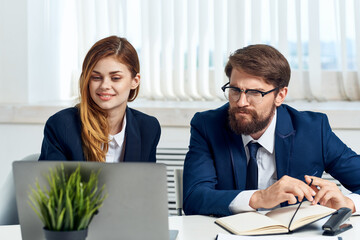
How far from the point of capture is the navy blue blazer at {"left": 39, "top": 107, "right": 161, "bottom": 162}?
2.29 m

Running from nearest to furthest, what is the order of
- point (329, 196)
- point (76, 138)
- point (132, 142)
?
point (329, 196), point (76, 138), point (132, 142)

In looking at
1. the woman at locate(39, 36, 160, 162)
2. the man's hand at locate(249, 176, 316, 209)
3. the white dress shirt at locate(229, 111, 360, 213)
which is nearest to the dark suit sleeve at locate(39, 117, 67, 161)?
the woman at locate(39, 36, 160, 162)

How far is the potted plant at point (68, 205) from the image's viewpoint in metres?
1.25

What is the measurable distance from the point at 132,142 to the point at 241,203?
0.71 meters

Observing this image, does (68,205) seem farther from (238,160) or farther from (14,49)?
(14,49)

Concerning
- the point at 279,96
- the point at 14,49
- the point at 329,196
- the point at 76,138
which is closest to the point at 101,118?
the point at 76,138

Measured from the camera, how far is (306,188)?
1.78m

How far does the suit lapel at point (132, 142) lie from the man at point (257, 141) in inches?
10.7

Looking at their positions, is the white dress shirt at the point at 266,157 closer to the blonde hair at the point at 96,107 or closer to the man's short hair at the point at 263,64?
the man's short hair at the point at 263,64

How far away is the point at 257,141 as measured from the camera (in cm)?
224

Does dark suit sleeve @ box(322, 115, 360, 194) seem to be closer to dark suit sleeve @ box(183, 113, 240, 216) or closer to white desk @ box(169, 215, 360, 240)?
white desk @ box(169, 215, 360, 240)

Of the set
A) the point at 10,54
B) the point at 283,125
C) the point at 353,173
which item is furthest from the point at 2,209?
the point at 10,54

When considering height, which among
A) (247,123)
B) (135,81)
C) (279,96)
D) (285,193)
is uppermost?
(135,81)

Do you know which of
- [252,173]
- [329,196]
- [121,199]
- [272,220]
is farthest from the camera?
[252,173]
